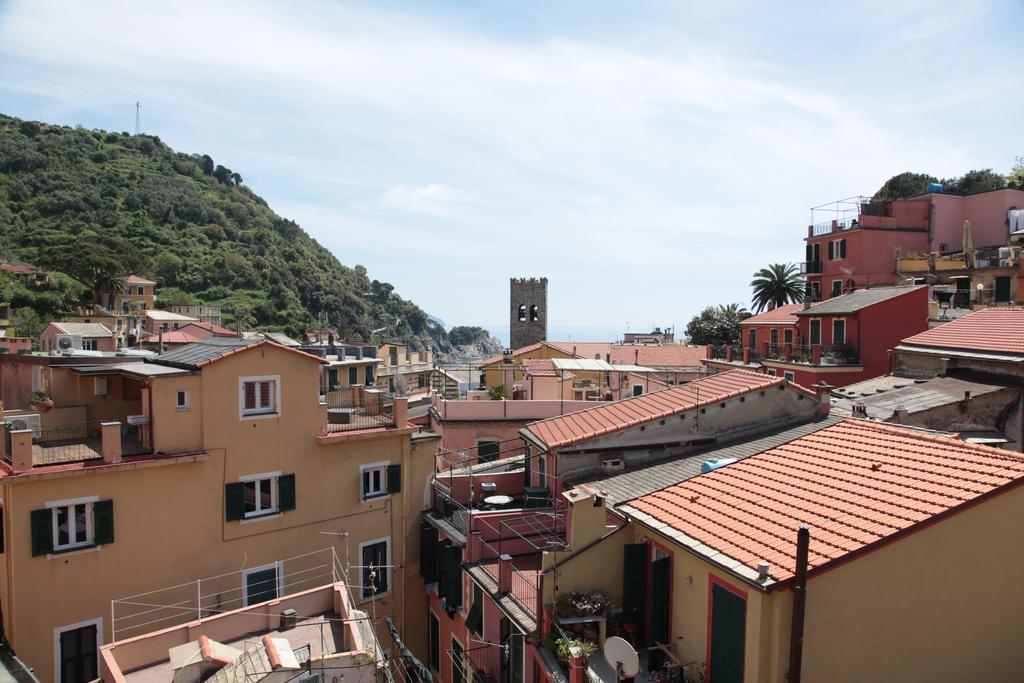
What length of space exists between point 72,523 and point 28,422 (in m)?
3.18

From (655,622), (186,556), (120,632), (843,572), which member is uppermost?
(843,572)

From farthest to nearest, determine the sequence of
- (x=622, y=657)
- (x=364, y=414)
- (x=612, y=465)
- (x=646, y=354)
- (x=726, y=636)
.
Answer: (x=646, y=354), (x=364, y=414), (x=612, y=465), (x=622, y=657), (x=726, y=636)

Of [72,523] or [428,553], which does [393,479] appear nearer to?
[428,553]

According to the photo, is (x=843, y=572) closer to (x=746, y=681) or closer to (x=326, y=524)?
(x=746, y=681)

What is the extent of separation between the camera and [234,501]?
17656 mm

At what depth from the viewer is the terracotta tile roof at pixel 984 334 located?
818 inches

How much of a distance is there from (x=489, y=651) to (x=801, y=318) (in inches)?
1067

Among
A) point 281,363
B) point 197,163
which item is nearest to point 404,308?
point 197,163

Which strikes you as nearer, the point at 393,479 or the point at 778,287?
the point at 393,479

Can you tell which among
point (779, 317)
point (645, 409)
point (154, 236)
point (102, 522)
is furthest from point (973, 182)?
point (154, 236)

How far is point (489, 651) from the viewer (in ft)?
47.8

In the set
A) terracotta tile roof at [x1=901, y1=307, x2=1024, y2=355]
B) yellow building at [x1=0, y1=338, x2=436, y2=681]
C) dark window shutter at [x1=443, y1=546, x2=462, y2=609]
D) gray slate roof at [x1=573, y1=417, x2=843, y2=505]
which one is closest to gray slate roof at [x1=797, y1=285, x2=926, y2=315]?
terracotta tile roof at [x1=901, y1=307, x2=1024, y2=355]

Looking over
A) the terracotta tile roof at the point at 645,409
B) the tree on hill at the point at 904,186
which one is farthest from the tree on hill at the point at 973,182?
the terracotta tile roof at the point at 645,409

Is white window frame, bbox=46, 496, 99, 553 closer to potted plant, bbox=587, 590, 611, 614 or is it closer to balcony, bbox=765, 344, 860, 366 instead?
potted plant, bbox=587, 590, 611, 614
